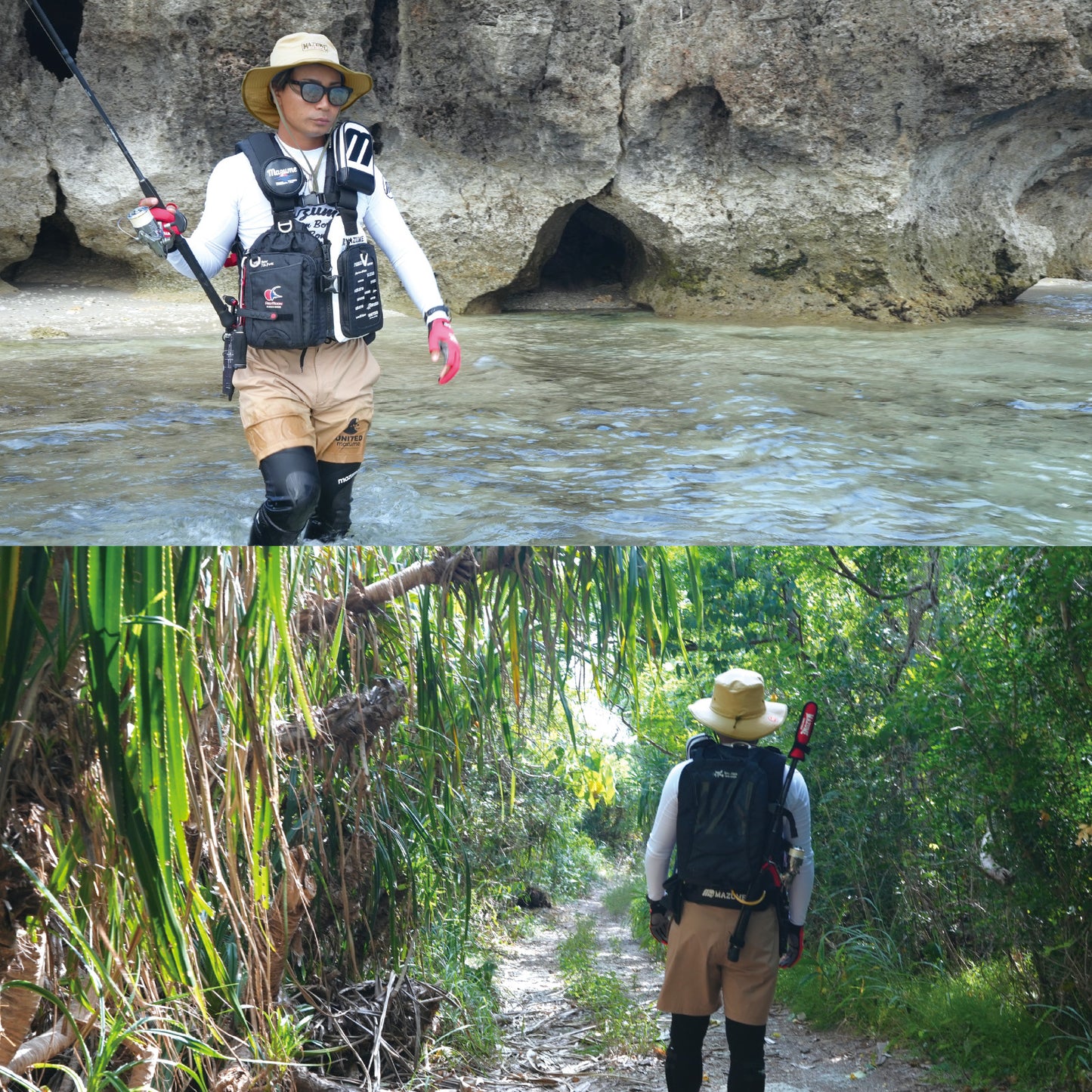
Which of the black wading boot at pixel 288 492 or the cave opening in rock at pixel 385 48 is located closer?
the black wading boot at pixel 288 492

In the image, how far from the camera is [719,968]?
3.35 m

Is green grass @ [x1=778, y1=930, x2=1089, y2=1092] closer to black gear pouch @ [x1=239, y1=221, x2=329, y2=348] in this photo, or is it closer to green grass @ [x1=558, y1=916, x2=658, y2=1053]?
green grass @ [x1=558, y1=916, x2=658, y2=1053]

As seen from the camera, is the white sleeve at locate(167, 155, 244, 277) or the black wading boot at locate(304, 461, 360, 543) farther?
the black wading boot at locate(304, 461, 360, 543)

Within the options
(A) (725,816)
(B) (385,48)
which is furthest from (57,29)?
(A) (725,816)

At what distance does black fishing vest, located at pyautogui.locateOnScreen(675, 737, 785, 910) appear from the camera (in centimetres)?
319

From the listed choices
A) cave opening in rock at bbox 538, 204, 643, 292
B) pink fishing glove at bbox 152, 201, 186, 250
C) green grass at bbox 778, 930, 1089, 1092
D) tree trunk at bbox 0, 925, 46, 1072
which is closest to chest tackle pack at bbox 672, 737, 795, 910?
green grass at bbox 778, 930, 1089, 1092

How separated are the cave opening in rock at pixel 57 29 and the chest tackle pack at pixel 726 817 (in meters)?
8.33

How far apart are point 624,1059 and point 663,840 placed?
5.89ft

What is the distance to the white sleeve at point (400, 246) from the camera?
132 inches

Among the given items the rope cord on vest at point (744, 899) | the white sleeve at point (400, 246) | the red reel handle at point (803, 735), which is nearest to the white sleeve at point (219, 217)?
the white sleeve at point (400, 246)

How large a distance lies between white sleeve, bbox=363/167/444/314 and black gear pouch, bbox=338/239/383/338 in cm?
18

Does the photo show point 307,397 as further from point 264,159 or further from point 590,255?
point 590,255

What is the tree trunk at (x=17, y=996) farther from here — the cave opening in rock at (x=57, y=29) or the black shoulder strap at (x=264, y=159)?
the cave opening in rock at (x=57, y=29)

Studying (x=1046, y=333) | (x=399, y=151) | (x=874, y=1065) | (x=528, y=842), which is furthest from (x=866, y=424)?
(x=399, y=151)
